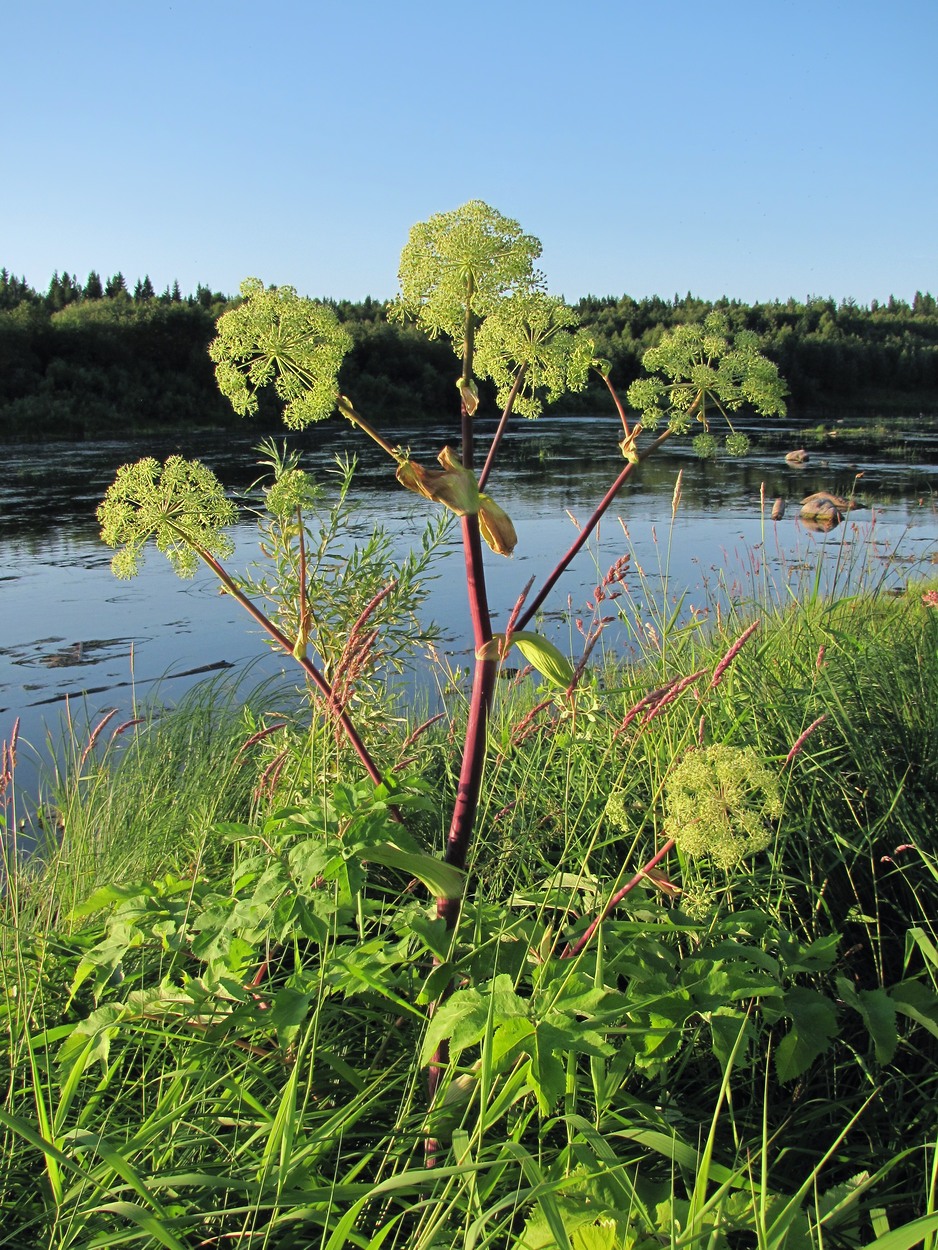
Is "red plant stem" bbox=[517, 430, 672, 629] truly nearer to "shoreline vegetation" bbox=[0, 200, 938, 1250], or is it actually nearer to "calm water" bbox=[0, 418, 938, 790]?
"shoreline vegetation" bbox=[0, 200, 938, 1250]

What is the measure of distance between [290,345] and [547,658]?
57cm

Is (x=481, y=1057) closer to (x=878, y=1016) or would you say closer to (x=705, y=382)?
(x=878, y=1016)

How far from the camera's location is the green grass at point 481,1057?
1.03m

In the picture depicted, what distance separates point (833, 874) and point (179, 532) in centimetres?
162

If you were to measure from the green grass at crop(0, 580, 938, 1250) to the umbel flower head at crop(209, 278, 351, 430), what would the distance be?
0.59 meters

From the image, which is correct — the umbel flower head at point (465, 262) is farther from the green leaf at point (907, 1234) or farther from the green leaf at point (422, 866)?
the green leaf at point (907, 1234)

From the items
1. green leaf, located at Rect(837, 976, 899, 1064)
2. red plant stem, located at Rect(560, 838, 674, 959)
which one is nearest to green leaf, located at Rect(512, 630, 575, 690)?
red plant stem, located at Rect(560, 838, 674, 959)

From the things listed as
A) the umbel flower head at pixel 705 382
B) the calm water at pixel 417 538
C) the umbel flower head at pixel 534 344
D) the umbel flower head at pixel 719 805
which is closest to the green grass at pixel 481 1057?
the umbel flower head at pixel 719 805

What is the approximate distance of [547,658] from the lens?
1.20m

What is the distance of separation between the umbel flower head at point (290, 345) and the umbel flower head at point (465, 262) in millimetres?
134

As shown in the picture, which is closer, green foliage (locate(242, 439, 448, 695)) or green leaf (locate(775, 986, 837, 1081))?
green leaf (locate(775, 986, 837, 1081))

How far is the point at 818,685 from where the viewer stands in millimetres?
2475

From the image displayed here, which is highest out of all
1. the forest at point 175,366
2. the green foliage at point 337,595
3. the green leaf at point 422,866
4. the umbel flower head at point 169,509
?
the forest at point 175,366

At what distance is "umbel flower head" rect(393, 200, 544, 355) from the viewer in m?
1.22
